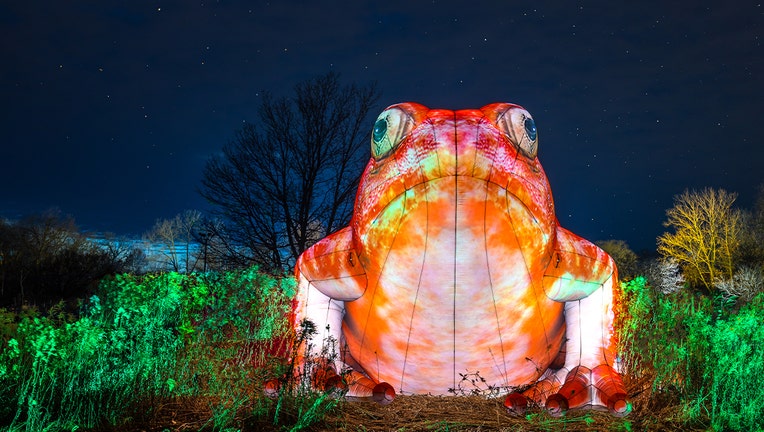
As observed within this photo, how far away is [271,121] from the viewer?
14.1 m

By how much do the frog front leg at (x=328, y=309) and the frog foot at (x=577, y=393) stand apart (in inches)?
35.1

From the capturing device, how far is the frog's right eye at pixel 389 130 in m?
3.29

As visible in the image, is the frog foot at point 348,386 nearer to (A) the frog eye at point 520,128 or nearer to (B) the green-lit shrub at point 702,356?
(A) the frog eye at point 520,128

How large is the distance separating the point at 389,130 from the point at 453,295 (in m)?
1.04

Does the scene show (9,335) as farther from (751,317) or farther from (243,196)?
(243,196)

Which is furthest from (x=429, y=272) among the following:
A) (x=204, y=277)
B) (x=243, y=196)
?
(x=243, y=196)

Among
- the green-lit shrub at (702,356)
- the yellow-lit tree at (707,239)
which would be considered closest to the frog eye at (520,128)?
the green-lit shrub at (702,356)

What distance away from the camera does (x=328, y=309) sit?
3893mm

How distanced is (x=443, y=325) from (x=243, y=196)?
11096 mm

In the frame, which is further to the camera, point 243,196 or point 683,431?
point 243,196

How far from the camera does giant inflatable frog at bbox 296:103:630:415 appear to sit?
3.04m

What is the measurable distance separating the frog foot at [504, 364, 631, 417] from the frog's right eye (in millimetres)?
1642

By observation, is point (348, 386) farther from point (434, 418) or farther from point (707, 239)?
point (707, 239)

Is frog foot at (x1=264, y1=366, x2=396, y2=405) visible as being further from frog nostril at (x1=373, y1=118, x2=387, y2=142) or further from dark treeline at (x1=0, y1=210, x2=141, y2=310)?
dark treeline at (x1=0, y1=210, x2=141, y2=310)
